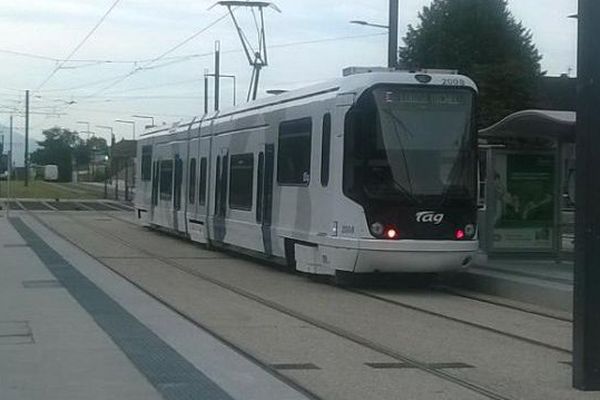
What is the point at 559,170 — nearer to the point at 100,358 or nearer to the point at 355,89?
the point at 355,89

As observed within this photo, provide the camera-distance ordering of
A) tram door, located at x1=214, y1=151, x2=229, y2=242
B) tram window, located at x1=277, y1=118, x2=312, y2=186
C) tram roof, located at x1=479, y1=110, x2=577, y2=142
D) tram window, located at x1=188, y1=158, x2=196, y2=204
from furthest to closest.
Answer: tram window, located at x1=188, y1=158, x2=196, y2=204 < tram door, located at x1=214, y1=151, x2=229, y2=242 < tram window, located at x1=277, y1=118, x2=312, y2=186 < tram roof, located at x1=479, y1=110, x2=577, y2=142

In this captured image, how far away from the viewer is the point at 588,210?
8.87 metres

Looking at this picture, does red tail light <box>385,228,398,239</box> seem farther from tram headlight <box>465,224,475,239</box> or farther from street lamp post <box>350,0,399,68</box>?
street lamp post <box>350,0,399,68</box>

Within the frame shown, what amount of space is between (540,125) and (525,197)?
1538 mm

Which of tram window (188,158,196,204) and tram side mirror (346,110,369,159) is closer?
tram side mirror (346,110,369,159)

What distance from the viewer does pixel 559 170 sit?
19.1m

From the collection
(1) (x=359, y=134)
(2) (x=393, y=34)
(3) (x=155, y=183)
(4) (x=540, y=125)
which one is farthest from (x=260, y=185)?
(3) (x=155, y=183)

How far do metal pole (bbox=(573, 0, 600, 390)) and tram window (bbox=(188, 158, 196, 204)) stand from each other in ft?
64.9

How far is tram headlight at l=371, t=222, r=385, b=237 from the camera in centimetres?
1655

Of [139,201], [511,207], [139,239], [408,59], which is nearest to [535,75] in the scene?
[408,59]

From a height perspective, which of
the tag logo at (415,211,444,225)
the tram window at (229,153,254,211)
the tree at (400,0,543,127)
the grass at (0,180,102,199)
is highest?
the tree at (400,0,543,127)

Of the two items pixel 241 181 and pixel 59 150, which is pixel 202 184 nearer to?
pixel 241 181

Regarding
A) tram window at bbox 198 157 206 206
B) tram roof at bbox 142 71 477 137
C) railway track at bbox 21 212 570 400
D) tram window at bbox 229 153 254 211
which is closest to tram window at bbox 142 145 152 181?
tram window at bbox 198 157 206 206

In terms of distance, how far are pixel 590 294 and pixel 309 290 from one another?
365 inches
